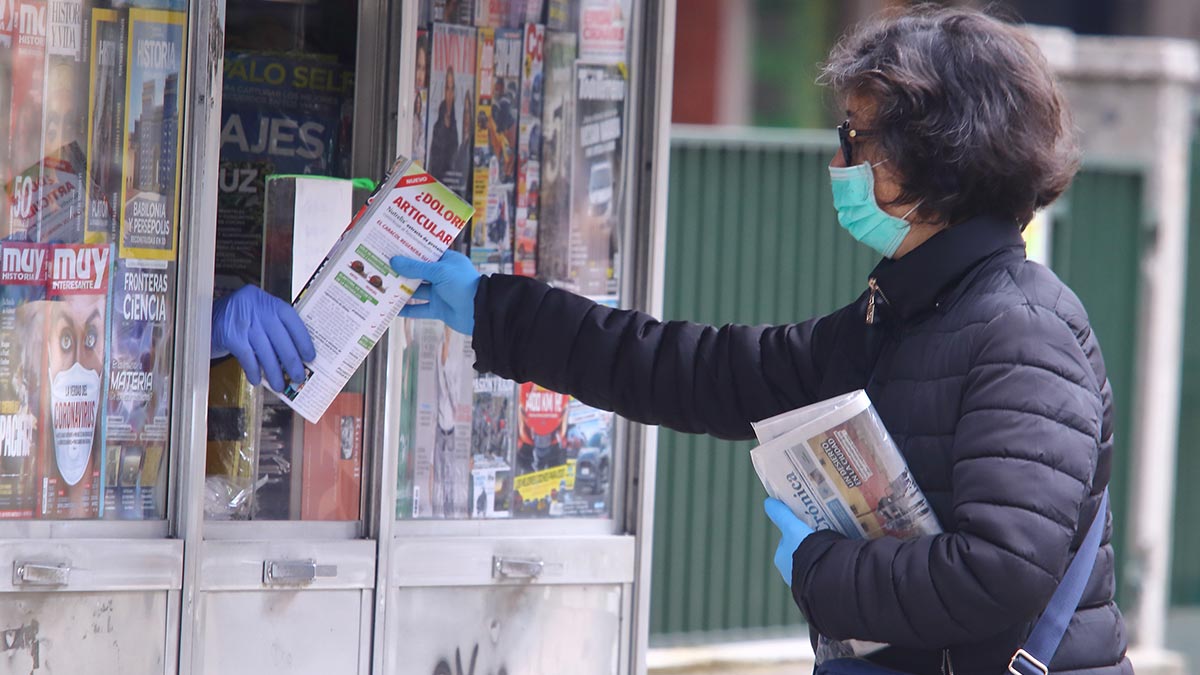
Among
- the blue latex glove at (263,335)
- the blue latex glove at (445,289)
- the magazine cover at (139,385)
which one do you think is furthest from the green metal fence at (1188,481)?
the magazine cover at (139,385)

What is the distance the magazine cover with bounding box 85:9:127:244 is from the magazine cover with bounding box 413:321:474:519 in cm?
66

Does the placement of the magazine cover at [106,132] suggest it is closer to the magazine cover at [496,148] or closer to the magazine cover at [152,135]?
the magazine cover at [152,135]

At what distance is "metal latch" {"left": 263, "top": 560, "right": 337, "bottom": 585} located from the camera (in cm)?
273

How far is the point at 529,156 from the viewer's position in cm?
310

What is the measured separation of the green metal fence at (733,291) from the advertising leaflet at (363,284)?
99.3 inches

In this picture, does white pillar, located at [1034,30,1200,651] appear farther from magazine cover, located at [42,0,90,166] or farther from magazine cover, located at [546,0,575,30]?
magazine cover, located at [42,0,90,166]

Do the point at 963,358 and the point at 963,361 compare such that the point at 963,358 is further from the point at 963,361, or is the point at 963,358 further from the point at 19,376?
the point at 19,376

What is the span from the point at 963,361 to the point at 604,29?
1324 millimetres

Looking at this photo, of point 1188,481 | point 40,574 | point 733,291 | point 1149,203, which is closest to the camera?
point 40,574

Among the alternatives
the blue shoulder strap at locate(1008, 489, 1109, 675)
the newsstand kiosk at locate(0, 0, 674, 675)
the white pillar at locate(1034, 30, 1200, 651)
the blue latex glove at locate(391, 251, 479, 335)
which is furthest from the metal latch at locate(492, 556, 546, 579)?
the white pillar at locate(1034, 30, 1200, 651)

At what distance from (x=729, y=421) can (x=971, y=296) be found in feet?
2.10

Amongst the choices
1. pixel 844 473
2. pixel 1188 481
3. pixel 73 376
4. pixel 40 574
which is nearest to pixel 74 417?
pixel 73 376

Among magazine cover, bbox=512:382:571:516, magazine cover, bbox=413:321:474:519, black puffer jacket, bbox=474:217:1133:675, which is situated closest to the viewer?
black puffer jacket, bbox=474:217:1133:675

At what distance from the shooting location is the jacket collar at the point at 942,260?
7.22 feet
